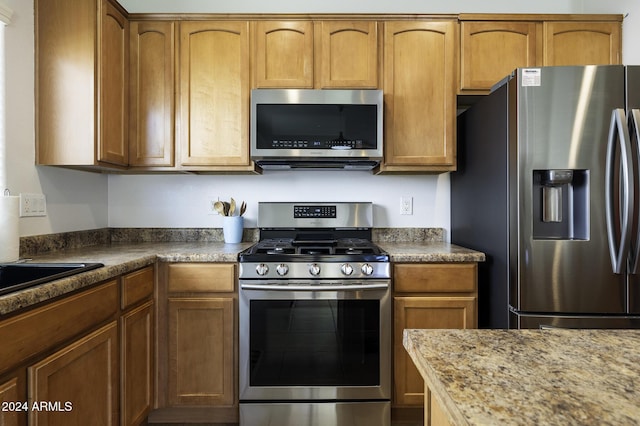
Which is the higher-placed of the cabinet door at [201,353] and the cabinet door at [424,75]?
the cabinet door at [424,75]

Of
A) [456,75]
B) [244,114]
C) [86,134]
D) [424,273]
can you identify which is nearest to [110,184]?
[86,134]

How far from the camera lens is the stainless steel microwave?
208 centimetres

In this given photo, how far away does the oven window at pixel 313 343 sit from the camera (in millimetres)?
1859

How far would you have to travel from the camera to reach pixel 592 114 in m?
1.64

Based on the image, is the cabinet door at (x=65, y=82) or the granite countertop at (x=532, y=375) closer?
the granite countertop at (x=532, y=375)

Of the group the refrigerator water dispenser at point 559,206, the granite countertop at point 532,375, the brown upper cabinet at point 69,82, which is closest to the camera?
the granite countertop at point 532,375

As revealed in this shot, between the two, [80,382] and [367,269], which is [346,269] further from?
[80,382]

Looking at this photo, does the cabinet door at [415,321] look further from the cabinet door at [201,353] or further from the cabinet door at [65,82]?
the cabinet door at [65,82]

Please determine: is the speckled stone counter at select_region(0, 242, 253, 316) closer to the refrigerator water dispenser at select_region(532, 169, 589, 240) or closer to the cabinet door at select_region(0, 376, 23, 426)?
the cabinet door at select_region(0, 376, 23, 426)

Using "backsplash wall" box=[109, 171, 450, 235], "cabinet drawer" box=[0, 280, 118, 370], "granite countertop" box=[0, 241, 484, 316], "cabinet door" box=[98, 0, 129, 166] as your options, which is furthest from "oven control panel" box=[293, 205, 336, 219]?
"cabinet drawer" box=[0, 280, 118, 370]

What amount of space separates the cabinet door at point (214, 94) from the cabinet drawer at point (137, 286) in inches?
28.0

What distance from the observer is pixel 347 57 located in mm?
2146

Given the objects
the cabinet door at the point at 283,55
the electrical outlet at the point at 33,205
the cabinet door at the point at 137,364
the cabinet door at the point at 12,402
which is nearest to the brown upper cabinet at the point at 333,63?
the cabinet door at the point at 283,55

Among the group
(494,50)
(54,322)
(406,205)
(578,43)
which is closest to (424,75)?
(494,50)
